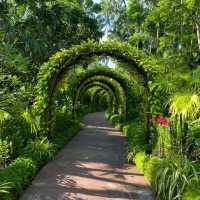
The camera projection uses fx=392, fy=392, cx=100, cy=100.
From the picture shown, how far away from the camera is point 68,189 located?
6.74m

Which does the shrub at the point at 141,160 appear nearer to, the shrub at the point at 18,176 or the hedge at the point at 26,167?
the hedge at the point at 26,167

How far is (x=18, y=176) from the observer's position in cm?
654

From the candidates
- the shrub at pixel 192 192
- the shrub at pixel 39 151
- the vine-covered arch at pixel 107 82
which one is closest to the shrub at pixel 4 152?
the shrub at pixel 39 151

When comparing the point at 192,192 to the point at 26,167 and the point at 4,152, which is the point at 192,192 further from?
the point at 4,152

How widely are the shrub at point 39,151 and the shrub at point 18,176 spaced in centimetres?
60

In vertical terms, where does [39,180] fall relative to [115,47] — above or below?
below

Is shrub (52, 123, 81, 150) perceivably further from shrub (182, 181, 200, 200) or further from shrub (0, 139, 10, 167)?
A: shrub (182, 181, 200, 200)

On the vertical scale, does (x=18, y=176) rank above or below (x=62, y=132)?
below

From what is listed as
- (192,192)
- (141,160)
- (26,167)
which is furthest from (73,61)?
(192,192)

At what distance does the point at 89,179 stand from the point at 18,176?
5.16 feet

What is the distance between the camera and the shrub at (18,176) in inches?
234

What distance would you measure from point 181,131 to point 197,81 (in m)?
0.97

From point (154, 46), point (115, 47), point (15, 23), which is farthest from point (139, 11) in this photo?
point (115, 47)

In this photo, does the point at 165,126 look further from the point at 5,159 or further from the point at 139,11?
Answer: the point at 139,11
